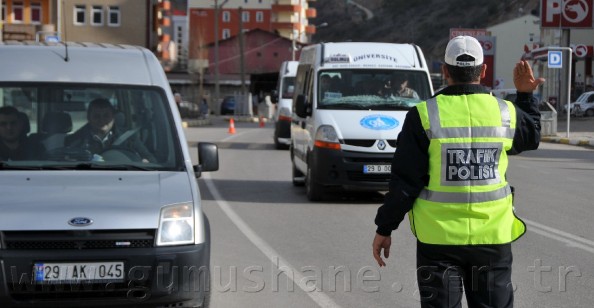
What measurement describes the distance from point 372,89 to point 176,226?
9260mm

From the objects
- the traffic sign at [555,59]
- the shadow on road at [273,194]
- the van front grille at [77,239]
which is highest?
the traffic sign at [555,59]

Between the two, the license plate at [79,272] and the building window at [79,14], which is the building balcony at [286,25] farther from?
the license plate at [79,272]

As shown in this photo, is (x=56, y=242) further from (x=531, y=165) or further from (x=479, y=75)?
(x=531, y=165)

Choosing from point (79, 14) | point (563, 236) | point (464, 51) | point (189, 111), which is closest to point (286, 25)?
point (79, 14)

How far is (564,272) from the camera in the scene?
29.5ft

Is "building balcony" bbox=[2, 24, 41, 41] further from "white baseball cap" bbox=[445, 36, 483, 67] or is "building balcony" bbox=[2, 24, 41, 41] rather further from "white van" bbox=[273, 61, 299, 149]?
"white baseball cap" bbox=[445, 36, 483, 67]

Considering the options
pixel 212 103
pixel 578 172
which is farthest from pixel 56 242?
pixel 212 103

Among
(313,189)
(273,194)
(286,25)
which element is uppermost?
(286,25)

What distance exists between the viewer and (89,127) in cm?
748

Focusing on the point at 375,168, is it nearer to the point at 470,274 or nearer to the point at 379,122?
the point at 379,122

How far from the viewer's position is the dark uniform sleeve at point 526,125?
4.93 meters

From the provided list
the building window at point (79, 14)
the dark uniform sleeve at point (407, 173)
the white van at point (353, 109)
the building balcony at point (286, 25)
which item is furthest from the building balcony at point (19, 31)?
the building balcony at point (286, 25)

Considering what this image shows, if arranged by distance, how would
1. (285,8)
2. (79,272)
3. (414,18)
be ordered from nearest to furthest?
(79,272) < (285,8) < (414,18)

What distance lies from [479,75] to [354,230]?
7063mm
